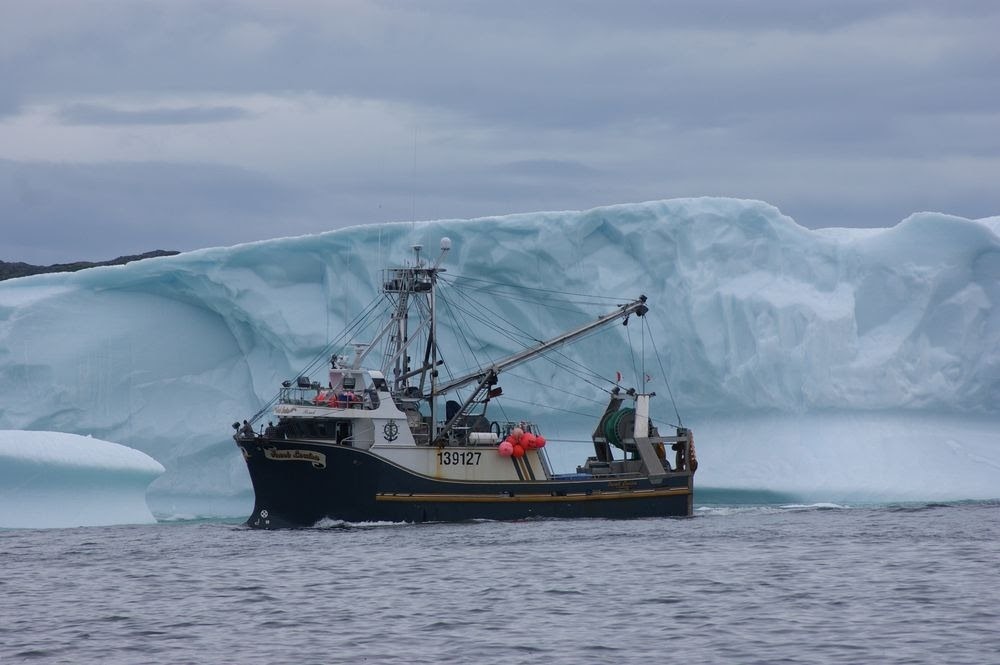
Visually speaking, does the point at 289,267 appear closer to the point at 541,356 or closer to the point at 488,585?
the point at 541,356

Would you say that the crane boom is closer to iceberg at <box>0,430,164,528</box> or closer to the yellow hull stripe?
the yellow hull stripe

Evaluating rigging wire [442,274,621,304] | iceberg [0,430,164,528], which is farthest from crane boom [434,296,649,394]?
iceberg [0,430,164,528]

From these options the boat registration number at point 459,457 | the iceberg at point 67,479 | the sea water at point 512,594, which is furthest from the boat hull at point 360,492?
the iceberg at point 67,479

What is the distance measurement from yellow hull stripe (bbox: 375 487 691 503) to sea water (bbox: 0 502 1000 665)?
0.71m

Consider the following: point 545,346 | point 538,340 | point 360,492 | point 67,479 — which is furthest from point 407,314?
point 67,479

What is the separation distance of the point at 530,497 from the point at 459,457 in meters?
1.67

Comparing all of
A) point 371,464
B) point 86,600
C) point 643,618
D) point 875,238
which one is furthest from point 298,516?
point 875,238

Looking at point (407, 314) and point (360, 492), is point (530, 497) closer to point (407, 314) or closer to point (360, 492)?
point (360, 492)

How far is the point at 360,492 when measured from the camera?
3084cm

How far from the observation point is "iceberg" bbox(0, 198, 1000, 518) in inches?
1422

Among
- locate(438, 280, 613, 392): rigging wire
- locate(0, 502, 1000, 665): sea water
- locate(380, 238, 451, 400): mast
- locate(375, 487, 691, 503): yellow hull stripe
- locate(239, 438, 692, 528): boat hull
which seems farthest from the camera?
locate(438, 280, 613, 392): rigging wire

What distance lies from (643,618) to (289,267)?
1995cm

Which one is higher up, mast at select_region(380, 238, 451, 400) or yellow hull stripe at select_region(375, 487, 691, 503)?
mast at select_region(380, 238, 451, 400)

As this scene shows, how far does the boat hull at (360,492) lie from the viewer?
30750 mm
